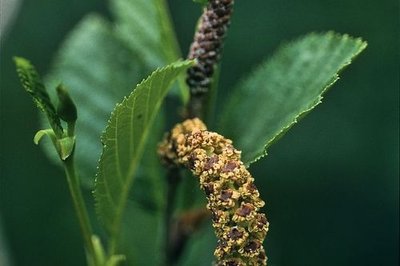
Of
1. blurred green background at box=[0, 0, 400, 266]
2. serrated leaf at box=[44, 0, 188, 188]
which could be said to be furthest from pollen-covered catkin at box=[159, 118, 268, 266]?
blurred green background at box=[0, 0, 400, 266]

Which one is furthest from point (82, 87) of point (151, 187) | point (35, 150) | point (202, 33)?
point (35, 150)

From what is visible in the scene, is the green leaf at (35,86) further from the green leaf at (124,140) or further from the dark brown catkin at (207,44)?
the dark brown catkin at (207,44)

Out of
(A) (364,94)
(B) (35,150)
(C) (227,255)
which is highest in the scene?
(B) (35,150)

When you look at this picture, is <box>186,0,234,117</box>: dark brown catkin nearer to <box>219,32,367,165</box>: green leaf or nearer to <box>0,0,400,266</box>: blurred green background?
<box>219,32,367,165</box>: green leaf

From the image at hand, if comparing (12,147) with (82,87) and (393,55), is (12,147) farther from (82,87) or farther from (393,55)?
(393,55)

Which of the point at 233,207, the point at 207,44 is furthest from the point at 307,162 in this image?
the point at 233,207

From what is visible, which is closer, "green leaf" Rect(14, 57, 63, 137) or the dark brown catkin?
"green leaf" Rect(14, 57, 63, 137)
